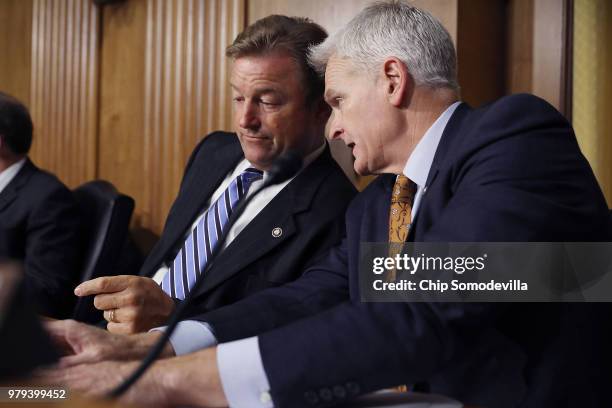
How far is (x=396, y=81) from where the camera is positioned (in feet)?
5.04

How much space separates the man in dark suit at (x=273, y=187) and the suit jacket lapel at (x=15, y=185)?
1015 millimetres

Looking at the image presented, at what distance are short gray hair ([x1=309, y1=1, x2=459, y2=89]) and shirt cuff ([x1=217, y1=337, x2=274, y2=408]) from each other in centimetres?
79

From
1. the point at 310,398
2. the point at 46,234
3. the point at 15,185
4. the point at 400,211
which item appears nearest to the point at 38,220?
the point at 46,234

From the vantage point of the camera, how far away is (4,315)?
76 cm

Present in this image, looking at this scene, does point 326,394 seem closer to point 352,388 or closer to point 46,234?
point 352,388

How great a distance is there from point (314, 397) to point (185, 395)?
0.17 m

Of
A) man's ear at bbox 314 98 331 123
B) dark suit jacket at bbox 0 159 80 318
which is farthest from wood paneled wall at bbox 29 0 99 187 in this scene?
man's ear at bbox 314 98 331 123

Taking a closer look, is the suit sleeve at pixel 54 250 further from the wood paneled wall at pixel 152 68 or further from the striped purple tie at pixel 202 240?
the striped purple tie at pixel 202 240

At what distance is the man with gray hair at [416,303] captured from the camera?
3.15 feet

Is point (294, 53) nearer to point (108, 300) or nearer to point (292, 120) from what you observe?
point (292, 120)

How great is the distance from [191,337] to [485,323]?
54 cm

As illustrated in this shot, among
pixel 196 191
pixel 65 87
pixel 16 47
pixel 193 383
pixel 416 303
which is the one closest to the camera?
pixel 193 383

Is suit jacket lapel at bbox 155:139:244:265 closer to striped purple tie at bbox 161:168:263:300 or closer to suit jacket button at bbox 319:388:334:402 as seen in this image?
striped purple tie at bbox 161:168:263:300

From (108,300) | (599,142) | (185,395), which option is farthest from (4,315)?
(599,142)
